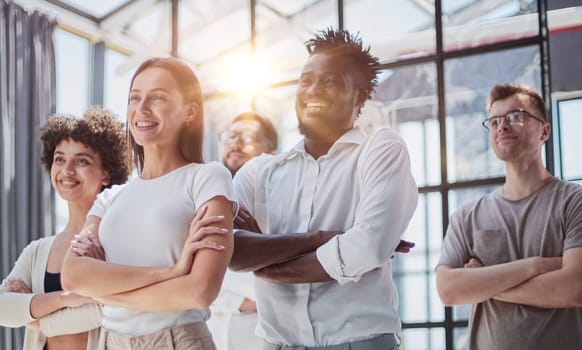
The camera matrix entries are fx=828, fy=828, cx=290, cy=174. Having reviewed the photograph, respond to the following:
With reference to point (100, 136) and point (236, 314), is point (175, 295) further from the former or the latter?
point (236, 314)

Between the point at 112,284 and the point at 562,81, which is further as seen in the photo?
the point at 562,81

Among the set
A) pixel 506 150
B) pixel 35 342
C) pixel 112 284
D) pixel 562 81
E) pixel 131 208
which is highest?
pixel 562 81

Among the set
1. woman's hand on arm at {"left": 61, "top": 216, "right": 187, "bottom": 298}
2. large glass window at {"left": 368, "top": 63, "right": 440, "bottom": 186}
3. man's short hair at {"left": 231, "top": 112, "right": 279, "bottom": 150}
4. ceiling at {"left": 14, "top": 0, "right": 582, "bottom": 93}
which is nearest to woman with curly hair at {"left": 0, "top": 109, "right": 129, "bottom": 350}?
woman's hand on arm at {"left": 61, "top": 216, "right": 187, "bottom": 298}

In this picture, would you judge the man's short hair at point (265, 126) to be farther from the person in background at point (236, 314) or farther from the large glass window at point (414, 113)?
the person in background at point (236, 314)

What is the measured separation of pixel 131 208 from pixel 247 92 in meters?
2.64

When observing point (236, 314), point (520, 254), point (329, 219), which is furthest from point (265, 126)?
point (329, 219)

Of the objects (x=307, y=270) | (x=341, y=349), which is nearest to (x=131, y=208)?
(x=307, y=270)

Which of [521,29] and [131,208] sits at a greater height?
[521,29]

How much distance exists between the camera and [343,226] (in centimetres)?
211

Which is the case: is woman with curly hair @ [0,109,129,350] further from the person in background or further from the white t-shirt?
the person in background

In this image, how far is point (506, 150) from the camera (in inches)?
109

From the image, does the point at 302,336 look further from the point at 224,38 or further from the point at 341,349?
the point at 224,38

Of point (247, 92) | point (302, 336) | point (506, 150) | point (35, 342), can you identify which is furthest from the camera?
point (247, 92)

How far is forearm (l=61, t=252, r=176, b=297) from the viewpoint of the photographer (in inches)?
73.4
